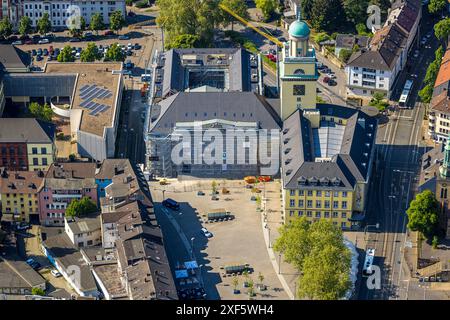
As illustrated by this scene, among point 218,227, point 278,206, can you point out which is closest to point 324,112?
point 278,206

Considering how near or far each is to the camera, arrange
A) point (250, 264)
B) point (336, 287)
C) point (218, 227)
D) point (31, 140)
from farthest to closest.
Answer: point (31, 140), point (218, 227), point (250, 264), point (336, 287)

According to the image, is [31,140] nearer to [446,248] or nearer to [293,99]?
[293,99]

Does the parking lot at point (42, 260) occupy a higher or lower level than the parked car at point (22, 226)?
lower

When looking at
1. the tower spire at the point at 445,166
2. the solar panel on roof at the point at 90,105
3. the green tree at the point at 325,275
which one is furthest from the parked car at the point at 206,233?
the solar panel on roof at the point at 90,105

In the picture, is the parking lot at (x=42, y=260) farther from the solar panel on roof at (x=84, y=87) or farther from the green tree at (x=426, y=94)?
the green tree at (x=426, y=94)

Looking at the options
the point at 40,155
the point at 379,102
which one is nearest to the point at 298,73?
Result: the point at 379,102

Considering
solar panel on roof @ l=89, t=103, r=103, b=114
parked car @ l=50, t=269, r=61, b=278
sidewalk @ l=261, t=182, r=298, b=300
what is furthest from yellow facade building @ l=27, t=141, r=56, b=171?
sidewalk @ l=261, t=182, r=298, b=300

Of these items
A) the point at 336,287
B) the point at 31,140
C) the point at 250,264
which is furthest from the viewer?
the point at 31,140
